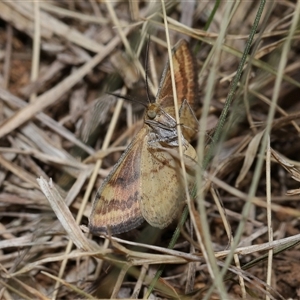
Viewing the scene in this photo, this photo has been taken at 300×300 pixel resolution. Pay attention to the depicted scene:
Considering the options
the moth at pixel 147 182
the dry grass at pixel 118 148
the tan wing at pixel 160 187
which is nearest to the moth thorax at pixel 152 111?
the moth at pixel 147 182

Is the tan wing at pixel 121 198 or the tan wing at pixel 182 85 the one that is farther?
the tan wing at pixel 182 85

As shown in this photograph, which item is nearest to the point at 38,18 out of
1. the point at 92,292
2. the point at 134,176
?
the point at 134,176

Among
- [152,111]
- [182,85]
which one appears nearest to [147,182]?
[152,111]

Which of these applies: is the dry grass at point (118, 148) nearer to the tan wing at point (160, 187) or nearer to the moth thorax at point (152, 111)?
the tan wing at point (160, 187)

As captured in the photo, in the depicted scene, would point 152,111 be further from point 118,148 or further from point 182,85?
point 118,148

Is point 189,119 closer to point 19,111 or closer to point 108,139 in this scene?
point 108,139

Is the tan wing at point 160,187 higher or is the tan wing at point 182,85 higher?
the tan wing at point 182,85

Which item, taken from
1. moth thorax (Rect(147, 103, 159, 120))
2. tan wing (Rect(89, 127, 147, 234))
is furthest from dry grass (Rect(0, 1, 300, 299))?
moth thorax (Rect(147, 103, 159, 120))
